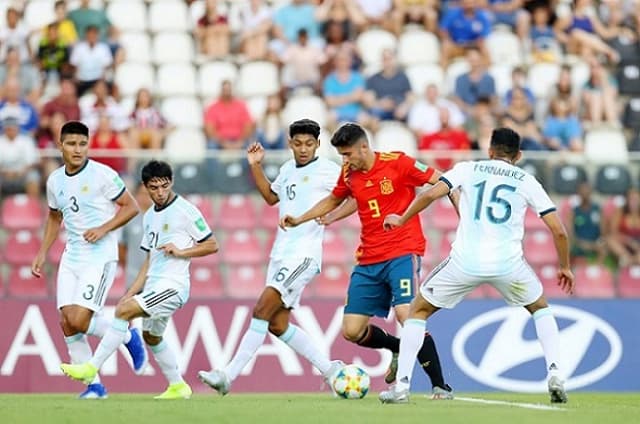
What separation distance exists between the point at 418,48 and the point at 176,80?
3719mm

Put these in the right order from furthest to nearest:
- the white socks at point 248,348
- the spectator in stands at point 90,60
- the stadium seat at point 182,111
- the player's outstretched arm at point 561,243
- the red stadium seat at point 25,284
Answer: the spectator in stands at point 90,60, the stadium seat at point 182,111, the red stadium seat at point 25,284, the white socks at point 248,348, the player's outstretched arm at point 561,243

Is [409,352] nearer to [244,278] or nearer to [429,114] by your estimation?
[244,278]

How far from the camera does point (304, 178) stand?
13359mm

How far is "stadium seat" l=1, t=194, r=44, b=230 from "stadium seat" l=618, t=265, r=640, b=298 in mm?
7062

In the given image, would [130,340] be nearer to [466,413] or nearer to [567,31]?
[466,413]

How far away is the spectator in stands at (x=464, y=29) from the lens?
72.9ft

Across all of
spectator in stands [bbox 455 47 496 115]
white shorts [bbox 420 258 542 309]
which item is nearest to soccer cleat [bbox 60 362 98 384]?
white shorts [bbox 420 258 542 309]

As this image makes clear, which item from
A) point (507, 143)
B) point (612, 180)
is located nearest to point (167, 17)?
point (612, 180)

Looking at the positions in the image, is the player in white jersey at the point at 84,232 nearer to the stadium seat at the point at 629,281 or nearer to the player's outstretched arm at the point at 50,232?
the player's outstretched arm at the point at 50,232

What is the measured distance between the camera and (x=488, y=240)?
1134 cm

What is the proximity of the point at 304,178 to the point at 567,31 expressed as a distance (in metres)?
10.6

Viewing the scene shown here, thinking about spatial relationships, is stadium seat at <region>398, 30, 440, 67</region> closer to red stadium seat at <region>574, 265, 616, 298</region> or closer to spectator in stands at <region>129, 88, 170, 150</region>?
spectator in stands at <region>129, 88, 170, 150</region>

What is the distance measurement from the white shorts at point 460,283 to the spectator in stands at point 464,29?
1097 centimetres

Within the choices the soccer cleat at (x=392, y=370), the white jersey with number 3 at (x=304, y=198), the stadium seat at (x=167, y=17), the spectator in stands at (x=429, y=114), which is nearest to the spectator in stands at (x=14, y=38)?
the stadium seat at (x=167, y=17)
